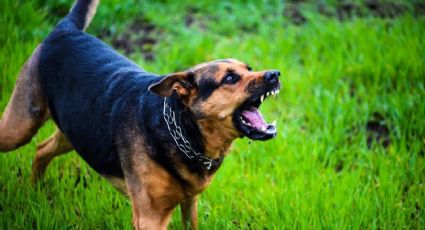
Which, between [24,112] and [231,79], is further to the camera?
[24,112]

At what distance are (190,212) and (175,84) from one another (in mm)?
1136

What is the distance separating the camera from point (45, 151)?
178 inches

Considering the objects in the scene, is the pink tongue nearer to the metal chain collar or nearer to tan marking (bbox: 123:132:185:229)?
the metal chain collar

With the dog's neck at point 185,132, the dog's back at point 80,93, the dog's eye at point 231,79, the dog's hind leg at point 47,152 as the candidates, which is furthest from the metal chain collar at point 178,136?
the dog's hind leg at point 47,152

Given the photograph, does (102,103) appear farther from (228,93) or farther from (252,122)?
(252,122)

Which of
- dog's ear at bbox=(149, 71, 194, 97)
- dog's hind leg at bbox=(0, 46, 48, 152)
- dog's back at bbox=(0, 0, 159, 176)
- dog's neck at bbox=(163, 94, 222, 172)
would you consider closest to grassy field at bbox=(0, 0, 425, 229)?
dog's hind leg at bbox=(0, 46, 48, 152)

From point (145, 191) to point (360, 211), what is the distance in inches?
74.2

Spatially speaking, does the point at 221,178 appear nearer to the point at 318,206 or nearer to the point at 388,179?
the point at 318,206

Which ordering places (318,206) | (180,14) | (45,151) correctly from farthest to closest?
(180,14) → (45,151) → (318,206)

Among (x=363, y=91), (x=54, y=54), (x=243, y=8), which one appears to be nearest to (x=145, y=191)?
(x=54, y=54)

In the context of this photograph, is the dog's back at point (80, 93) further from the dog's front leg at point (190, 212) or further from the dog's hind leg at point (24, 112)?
the dog's front leg at point (190, 212)

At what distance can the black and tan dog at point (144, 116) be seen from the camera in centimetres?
337

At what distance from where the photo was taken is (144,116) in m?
3.54

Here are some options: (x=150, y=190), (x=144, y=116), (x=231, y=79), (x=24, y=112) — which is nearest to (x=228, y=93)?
(x=231, y=79)
